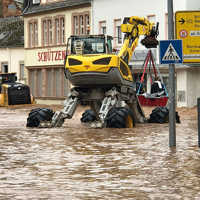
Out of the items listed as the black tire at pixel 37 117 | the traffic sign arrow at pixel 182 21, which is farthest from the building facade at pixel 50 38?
the black tire at pixel 37 117

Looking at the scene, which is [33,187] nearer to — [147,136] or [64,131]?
[147,136]

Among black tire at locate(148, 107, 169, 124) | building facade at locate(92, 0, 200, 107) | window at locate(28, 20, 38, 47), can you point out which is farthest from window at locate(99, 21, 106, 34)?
black tire at locate(148, 107, 169, 124)

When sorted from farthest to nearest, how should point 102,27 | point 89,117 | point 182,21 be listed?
point 102,27, point 89,117, point 182,21

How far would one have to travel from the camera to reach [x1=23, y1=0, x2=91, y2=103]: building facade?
50812 mm

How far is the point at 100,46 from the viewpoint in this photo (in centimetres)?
2631

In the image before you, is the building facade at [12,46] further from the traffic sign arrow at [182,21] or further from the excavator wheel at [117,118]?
the excavator wheel at [117,118]

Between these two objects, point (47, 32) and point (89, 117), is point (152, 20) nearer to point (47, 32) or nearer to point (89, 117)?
point (47, 32)

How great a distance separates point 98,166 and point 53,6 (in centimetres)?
4006

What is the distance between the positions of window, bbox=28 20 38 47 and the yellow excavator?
28077 millimetres

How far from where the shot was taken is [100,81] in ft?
84.1

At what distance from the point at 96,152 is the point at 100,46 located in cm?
1063

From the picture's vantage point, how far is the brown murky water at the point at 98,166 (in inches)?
403

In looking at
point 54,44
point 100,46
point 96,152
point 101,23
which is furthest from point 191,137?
point 54,44

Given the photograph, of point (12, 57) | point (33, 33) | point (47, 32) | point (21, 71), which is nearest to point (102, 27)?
point (47, 32)
